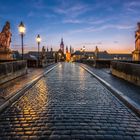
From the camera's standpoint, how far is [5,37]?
34.2 meters

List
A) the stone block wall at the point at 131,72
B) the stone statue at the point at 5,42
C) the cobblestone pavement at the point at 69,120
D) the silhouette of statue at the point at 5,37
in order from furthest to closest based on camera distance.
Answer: the silhouette of statue at the point at 5,37
the stone statue at the point at 5,42
the stone block wall at the point at 131,72
the cobblestone pavement at the point at 69,120

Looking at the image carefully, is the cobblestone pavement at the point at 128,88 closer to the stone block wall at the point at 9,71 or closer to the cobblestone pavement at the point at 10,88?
the cobblestone pavement at the point at 10,88

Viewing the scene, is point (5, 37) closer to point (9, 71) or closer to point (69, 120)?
point (9, 71)

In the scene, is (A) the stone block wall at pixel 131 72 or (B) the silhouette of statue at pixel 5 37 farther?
(B) the silhouette of statue at pixel 5 37

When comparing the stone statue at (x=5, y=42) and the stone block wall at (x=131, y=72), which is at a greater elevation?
the stone statue at (x=5, y=42)

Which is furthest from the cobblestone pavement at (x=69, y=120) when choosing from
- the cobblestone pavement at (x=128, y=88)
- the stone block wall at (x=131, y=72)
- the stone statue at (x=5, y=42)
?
the stone statue at (x=5, y=42)

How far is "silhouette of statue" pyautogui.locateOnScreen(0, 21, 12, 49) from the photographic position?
33.7 metres

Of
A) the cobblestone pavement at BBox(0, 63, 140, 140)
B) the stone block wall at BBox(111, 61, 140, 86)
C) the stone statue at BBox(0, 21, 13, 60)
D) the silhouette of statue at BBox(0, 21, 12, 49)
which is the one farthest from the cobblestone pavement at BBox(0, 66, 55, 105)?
the silhouette of statue at BBox(0, 21, 12, 49)

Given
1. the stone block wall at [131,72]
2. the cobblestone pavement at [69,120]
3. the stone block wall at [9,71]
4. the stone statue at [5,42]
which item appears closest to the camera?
the cobblestone pavement at [69,120]

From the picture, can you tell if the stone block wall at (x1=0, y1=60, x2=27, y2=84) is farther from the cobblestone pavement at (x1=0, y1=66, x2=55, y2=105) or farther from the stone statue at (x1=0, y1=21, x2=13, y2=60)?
the stone statue at (x1=0, y1=21, x2=13, y2=60)

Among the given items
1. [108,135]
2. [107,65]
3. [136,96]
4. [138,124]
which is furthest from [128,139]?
[107,65]

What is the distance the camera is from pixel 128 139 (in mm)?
5672

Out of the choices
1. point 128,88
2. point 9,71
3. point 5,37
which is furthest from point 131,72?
point 5,37

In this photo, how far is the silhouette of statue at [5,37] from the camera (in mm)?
33719
